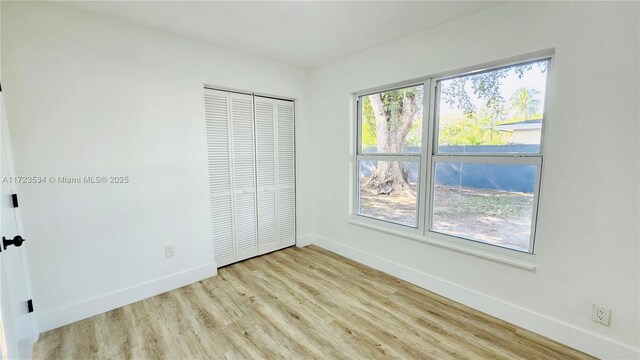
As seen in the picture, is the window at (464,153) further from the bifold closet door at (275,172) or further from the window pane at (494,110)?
the bifold closet door at (275,172)

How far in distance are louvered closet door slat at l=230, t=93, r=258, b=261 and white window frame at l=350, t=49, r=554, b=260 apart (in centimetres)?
124

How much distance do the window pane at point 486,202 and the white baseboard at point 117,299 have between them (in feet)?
8.14

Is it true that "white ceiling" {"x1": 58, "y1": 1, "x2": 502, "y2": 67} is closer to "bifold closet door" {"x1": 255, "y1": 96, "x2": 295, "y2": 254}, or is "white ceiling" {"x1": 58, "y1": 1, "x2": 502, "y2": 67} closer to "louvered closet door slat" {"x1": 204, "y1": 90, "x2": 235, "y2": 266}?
Result: "louvered closet door slat" {"x1": 204, "y1": 90, "x2": 235, "y2": 266}

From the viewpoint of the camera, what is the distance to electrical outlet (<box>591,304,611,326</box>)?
5.58 ft

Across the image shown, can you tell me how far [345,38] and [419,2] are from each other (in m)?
0.79

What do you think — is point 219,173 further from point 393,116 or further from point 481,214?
point 481,214

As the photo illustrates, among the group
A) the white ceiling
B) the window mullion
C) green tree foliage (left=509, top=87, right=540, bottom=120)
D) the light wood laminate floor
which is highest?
the white ceiling

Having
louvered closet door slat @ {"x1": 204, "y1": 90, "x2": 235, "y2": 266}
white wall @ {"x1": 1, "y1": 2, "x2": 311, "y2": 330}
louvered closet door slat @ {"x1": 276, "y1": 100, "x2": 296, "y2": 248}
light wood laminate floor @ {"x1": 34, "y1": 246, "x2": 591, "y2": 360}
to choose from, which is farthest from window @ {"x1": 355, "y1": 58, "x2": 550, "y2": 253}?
white wall @ {"x1": 1, "y1": 2, "x2": 311, "y2": 330}

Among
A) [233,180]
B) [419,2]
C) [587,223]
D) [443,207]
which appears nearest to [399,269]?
[443,207]

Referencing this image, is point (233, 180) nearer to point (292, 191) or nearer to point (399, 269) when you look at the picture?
point (292, 191)

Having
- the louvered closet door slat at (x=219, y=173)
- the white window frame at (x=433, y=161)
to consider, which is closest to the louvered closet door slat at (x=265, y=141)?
the louvered closet door slat at (x=219, y=173)

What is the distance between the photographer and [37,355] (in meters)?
1.76

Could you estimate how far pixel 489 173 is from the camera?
220cm

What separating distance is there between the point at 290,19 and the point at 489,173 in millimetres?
2108
